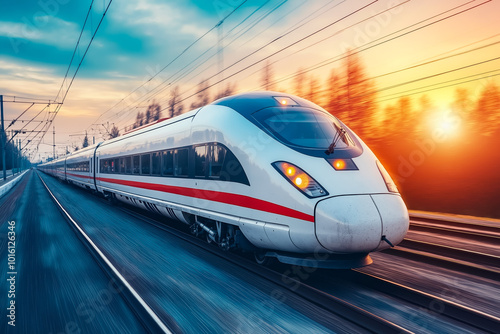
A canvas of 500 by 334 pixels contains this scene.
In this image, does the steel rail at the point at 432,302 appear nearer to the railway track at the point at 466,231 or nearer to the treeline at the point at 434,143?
the railway track at the point at 466,231

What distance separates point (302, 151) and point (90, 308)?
3198 millimetres

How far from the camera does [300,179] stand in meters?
4.55

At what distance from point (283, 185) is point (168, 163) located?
4394mm

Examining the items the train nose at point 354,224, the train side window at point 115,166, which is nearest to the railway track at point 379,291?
the train nose at point 354,224

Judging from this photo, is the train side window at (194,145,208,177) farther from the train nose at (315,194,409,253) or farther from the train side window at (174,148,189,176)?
the train nose at (315,194,409,253)

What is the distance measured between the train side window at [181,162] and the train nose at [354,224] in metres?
3.73

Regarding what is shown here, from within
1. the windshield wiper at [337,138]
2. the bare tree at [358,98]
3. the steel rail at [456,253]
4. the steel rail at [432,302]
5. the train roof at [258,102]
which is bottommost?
the steel rail at [456,253]

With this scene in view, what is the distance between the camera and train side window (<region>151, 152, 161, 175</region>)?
29.5 feet

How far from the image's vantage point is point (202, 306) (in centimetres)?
416

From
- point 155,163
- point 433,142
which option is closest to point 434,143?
point 433,142

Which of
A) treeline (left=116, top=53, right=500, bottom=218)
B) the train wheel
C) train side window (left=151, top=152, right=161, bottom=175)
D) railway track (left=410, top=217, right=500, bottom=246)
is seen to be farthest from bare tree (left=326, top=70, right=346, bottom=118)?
the train wheel

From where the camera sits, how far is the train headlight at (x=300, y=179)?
439cm

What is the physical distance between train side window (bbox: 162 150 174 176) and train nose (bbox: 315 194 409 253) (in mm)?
4666

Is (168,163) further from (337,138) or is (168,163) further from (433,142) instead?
(433,142)
